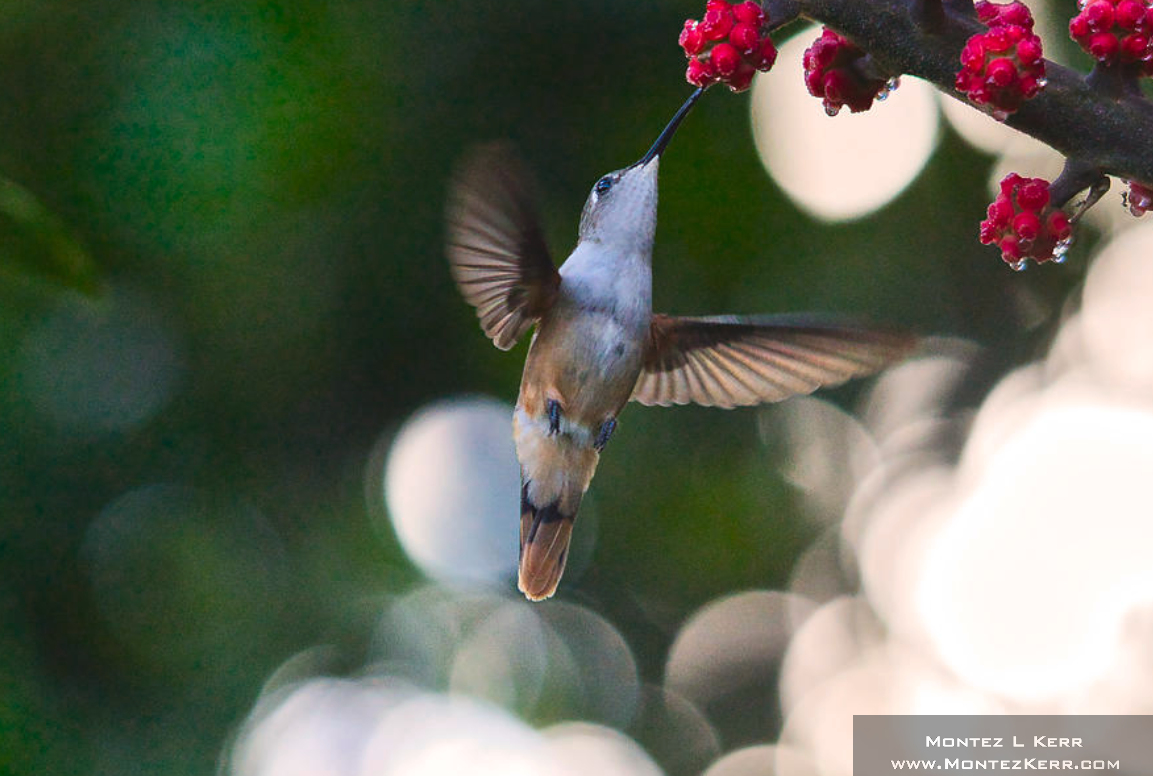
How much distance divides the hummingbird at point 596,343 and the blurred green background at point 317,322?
1.57 m

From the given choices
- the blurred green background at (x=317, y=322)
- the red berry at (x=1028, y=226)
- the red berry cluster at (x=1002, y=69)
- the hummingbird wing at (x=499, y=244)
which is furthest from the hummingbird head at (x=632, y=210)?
the blurred green background at (x=317, y=322)

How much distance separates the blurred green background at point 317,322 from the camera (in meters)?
4.75

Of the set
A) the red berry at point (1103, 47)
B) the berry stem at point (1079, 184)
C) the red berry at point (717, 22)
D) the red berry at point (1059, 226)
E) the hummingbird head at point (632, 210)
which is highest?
the red berry at point (717, 22)

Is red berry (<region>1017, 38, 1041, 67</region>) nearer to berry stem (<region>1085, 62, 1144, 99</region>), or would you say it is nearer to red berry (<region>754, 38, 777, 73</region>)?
berry stem (<region>1085, 62, 1144, 99</region>)

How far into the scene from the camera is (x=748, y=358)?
3336 mm

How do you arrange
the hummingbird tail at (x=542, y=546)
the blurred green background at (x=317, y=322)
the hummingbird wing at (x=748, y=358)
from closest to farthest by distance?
1. the hummingbird wing at (x=748, y=358)
2. the hummingbird tail at (x=542, y=546)
3. the blurred green background at (x=317, y=322)

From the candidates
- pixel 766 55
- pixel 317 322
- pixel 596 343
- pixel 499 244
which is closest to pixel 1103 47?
pixel 766 55

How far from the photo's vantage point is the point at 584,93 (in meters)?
5.27

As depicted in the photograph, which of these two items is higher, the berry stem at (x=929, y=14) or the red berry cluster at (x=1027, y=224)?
the berry stem at (x=929, y=14)

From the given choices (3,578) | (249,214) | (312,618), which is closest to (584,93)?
(249,214)

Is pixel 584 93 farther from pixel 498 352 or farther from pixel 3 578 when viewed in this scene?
pixel 3 578

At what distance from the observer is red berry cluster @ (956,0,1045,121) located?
1.71 metres

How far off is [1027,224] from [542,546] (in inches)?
67.5

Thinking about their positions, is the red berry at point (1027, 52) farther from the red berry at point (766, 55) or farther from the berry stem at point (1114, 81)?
the red berry at point (766, 55)
